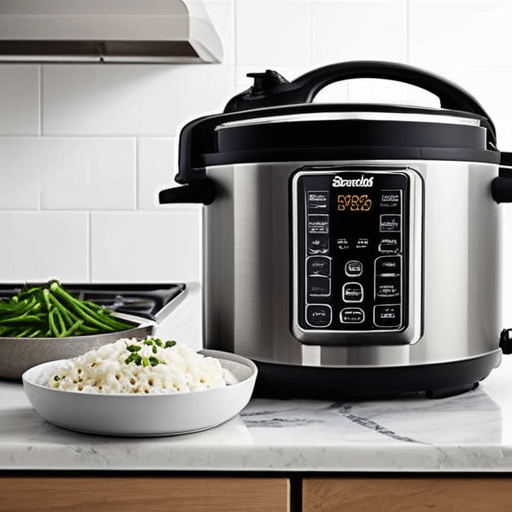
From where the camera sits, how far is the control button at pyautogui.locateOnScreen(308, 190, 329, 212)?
0.90m

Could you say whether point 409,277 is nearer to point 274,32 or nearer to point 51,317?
point 51,317

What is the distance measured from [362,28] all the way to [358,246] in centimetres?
101

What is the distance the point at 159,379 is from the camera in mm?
795

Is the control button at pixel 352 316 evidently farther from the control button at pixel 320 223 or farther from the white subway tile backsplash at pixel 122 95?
the white subway tile backsplash at pixel 122 95

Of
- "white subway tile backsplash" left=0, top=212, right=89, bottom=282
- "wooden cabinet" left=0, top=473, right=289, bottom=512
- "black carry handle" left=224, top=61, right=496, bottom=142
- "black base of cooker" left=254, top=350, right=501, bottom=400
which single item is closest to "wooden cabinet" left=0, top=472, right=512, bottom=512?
"wooden cabinet" left=0, top=473, right=289, bottom=512

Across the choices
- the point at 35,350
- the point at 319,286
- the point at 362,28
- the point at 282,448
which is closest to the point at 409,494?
the point at 282,448

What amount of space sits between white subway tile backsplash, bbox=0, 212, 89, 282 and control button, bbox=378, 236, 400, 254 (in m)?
1.07

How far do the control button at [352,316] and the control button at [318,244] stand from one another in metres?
0.07

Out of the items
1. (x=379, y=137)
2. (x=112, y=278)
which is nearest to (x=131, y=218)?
(x=112, y=278)

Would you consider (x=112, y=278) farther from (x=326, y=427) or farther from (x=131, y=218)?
(x=326, y=427)

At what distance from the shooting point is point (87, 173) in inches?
72.7

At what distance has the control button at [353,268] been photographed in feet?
2.97

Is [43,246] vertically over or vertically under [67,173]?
under

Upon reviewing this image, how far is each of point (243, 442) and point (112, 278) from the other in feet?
3.70
